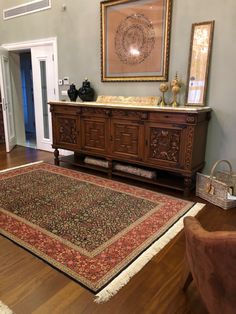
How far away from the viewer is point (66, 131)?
13.8 ft

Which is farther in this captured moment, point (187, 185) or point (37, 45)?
point (37, 45)

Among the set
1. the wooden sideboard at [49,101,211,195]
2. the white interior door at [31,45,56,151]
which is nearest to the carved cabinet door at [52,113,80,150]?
→ the wooden sideboard at [49,101,211,195]

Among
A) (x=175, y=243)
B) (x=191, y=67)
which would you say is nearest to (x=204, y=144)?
(x=191, y=67)

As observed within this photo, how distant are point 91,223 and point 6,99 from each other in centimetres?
390

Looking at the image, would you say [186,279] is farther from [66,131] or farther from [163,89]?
[66,131]

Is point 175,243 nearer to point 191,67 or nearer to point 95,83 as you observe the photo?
point 191,67

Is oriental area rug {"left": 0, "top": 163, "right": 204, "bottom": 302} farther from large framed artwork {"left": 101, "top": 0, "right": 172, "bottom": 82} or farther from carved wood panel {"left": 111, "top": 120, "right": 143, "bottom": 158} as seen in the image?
large framed artwork {"left": 101, "top": 0, "right": 172, "bottom": 82}

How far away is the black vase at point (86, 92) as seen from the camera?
4.28m

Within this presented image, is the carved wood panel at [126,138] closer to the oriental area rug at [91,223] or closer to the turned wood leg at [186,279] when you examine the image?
the oriental area rug at [91,223]

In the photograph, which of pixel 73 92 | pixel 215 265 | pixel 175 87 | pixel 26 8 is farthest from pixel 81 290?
pixel 26 8

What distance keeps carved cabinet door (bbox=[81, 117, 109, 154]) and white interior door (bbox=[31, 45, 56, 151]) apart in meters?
1.52

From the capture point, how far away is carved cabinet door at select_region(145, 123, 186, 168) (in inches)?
122

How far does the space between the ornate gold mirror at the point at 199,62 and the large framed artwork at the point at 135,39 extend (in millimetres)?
351

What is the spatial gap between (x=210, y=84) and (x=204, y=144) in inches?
30.0
